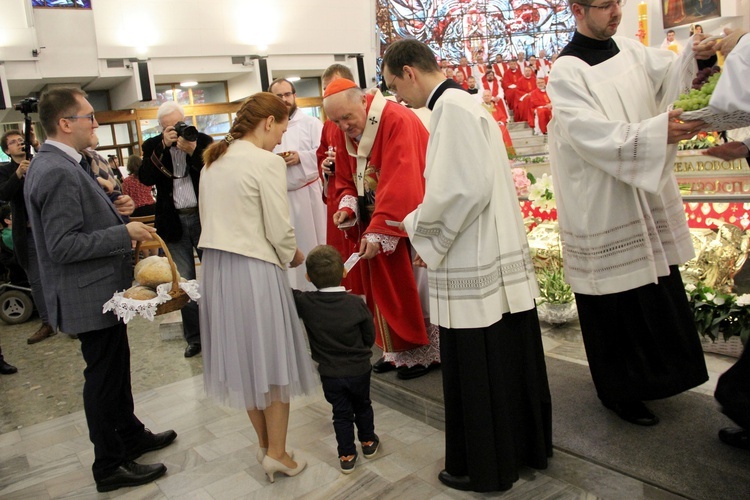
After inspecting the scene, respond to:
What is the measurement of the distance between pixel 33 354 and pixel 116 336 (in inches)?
122

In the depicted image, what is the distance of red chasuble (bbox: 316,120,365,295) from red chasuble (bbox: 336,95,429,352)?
12cm

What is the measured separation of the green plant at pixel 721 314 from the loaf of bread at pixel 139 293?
270cm

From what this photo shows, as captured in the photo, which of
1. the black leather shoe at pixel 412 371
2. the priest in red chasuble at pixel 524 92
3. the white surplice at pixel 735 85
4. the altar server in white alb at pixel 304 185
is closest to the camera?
the white surplice at pixel 735 85

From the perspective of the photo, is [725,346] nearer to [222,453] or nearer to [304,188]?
[222,453]

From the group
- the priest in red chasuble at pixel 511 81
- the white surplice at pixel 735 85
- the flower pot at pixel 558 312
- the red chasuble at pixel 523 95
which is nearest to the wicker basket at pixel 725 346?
the flower pot at pixel 558 312

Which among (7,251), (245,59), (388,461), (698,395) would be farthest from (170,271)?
(245,59)

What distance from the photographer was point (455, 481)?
2.54m

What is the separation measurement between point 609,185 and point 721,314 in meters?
1.42

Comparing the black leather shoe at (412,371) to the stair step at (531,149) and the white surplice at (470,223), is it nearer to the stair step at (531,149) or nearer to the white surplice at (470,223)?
the white surplice at (470,223)

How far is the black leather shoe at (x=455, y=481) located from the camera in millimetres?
2510

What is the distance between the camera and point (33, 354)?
17.4ft

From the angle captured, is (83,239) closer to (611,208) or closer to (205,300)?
(205,300)

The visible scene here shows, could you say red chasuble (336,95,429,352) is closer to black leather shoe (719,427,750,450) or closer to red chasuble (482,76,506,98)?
black leather shoe (719,427,750,450)

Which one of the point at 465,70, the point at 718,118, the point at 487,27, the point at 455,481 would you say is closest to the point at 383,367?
the point at 455,481
